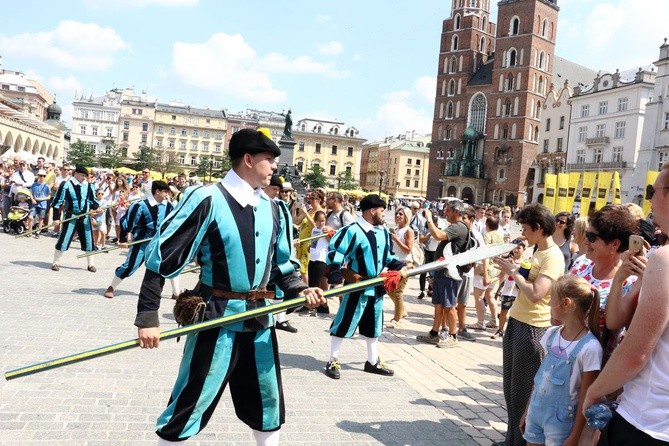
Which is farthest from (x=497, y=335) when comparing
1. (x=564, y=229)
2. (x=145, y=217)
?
(x=145, y=217)

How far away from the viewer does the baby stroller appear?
16031 millimetres

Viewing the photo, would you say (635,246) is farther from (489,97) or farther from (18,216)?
(489,97)

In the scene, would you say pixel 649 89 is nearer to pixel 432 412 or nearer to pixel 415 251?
pixel 415 251

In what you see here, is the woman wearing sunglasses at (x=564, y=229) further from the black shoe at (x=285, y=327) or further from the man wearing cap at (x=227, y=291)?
the man wearing cap at (x=227, y=291)

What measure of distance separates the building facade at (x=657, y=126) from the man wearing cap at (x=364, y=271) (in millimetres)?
44270

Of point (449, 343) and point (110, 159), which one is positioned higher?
point (110, 159)

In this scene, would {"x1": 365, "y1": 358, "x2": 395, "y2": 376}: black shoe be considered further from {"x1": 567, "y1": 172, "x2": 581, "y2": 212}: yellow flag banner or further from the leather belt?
{"x1": 567, "y1": 172, "x2": 581, "y2": 212}: yellow flag banner

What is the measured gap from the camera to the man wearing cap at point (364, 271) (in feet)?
20.8

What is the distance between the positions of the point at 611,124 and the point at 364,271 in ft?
184

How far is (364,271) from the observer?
264 inches

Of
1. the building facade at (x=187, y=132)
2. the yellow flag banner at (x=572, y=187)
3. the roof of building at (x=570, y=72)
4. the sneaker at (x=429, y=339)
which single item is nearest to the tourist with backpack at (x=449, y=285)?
the sneaker at (x=429, y=339)

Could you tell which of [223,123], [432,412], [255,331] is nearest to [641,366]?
[255,331]

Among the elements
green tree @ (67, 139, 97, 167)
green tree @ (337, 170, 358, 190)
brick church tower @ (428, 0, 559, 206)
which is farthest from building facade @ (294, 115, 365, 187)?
green tree @ (67, 139, 97, 167)

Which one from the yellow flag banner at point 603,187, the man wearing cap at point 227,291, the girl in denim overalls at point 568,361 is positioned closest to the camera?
the man wearing cap at point 227,291
